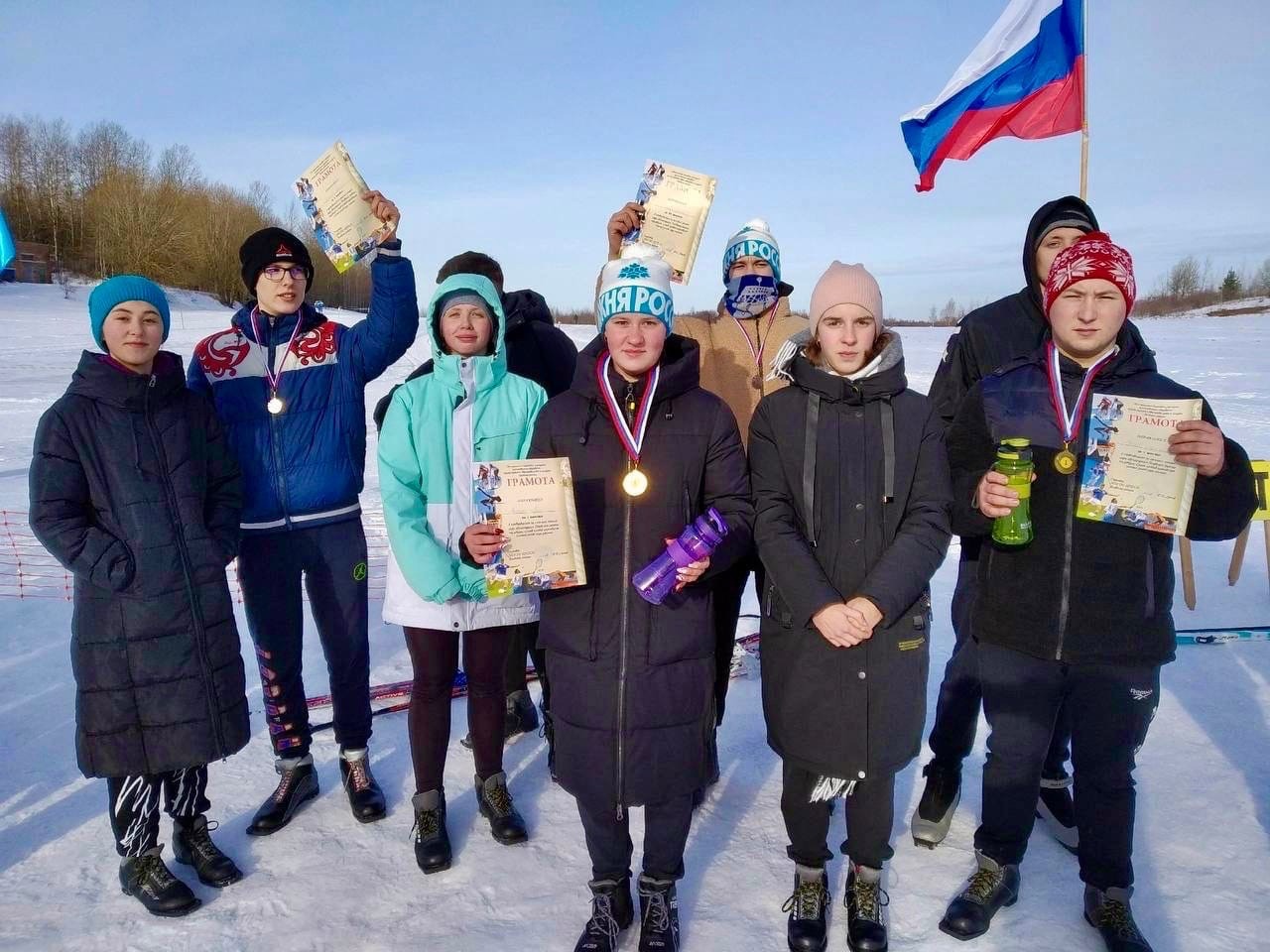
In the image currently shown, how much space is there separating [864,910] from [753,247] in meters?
2.56

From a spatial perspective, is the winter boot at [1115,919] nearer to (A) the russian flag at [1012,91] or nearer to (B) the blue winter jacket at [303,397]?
(B) the blue winter jacket at [303,397]

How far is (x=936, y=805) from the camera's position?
3248 millimetres

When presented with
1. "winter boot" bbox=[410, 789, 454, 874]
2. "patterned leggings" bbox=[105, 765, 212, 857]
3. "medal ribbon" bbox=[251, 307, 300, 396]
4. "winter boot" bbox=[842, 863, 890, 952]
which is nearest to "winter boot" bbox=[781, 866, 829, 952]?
"winter boot" bbox=[842, 863, 890, 952]

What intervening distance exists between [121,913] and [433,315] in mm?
2428

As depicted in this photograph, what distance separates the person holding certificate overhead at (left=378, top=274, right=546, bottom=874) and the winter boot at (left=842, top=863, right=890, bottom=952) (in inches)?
51.5

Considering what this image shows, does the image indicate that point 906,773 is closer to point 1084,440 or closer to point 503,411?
point 1084,440

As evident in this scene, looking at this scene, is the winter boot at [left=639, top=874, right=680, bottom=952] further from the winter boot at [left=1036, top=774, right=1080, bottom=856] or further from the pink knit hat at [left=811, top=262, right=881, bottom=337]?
the pink knit hat at [left=811, top=262, right=881, bottom=337]

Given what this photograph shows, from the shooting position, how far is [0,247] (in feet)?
11.5

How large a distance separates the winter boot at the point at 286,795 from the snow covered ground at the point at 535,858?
71 millimetres

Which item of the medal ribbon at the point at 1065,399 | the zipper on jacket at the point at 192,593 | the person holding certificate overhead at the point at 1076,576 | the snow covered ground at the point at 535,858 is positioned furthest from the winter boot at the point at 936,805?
the zipper on jacket at the point at 192,593

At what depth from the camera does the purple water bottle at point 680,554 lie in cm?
232

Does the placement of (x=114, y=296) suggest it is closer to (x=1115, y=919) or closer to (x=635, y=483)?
(x=635, y=483)

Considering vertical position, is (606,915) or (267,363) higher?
(267,363)

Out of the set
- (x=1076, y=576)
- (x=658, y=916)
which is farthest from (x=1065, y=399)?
(x=658, y=916)
